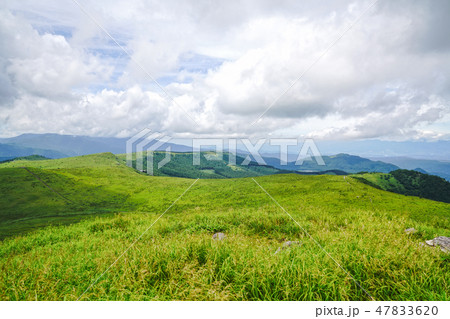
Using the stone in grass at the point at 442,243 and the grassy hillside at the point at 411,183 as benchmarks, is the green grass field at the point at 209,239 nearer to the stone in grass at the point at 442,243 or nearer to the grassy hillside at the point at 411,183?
the stone in grass at the point at 442,243

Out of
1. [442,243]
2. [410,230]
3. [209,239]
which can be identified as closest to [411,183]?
[410,230]

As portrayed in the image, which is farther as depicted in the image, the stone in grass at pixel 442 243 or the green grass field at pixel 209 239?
the stone in grass at pixel 442 243

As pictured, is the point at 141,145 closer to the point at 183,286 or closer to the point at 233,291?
the point at 183,286

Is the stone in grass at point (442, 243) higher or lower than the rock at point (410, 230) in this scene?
higher

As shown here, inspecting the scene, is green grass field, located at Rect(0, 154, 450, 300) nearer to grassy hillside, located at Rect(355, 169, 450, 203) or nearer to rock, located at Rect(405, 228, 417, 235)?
rock, located at Rect(405, 228, 417, 235)

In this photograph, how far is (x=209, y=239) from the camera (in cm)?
545

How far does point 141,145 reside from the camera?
752cm

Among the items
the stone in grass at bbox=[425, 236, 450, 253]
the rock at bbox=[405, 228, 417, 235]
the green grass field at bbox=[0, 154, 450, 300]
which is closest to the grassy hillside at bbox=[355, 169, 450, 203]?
the green grass field at bbox=[0, 154, 450, 300]

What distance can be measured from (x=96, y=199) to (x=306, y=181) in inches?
505

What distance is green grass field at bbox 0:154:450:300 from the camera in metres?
3.53

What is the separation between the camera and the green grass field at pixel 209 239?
3.53m

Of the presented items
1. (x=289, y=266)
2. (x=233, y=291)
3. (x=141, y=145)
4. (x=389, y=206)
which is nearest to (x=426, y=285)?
(x=289, y=266)

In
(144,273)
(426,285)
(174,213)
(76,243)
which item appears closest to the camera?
(426,285)

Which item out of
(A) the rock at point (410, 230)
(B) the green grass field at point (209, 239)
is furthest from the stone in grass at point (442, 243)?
(A) the rock at point (410, 230)
